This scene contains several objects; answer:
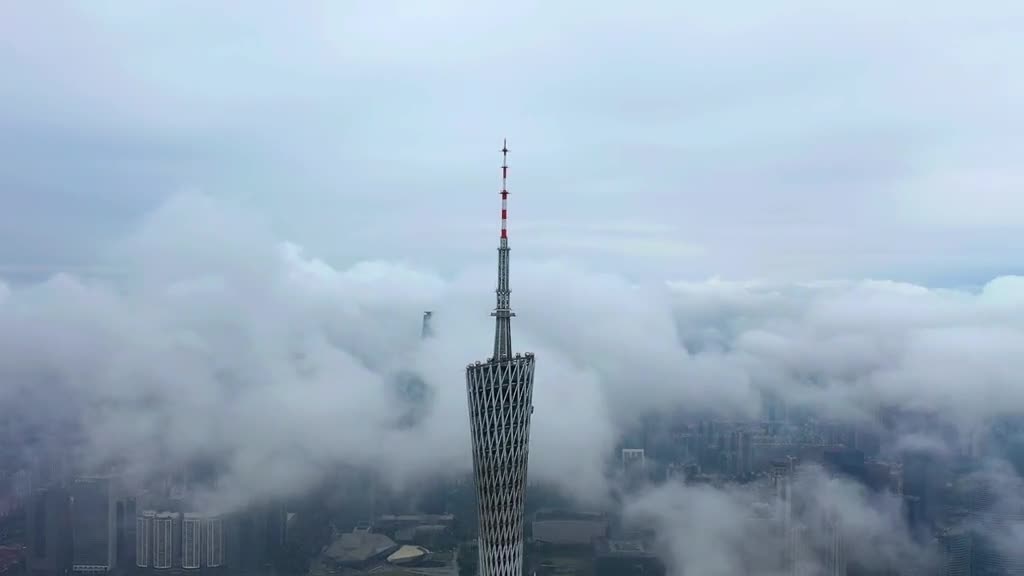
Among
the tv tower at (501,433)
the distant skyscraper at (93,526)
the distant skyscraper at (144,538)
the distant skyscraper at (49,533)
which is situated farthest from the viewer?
the distant skyscraper at (144,538)

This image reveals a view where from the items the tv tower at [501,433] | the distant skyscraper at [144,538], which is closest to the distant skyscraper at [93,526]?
the distant skyscraper at [144,538]

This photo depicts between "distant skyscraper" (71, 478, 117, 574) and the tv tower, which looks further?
"distant skyscraper" (71, 478, 117, 574)

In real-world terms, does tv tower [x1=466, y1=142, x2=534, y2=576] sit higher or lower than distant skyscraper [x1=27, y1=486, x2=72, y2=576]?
higher

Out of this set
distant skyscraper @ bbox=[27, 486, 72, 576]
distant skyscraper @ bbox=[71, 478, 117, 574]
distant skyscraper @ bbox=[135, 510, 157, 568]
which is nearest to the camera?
distant skyscraper @ bbox=[27, 486, 72, 576]

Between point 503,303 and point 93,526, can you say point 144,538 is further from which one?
point 503,303

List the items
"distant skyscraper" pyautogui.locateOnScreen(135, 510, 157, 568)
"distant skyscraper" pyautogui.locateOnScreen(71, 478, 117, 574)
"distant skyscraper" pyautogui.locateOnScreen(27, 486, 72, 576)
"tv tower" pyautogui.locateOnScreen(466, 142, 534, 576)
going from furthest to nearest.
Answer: "distant skyscraper" pyautogui.locateOnScreen(135, 510, 157, 568) < "distant skyscraper" pyautogui.locateOnScreen(71, 478, 117, 574) < "distant skyscraper" pyautogui.locateOnScreen(27, 486, 72, 576) < "tv tower" pyautogui.locateOnScreen(466, 142, 534, 576)

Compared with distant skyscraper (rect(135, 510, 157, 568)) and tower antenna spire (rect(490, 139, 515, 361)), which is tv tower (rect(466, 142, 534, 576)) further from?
distant skyscraper (rect(135, 510, 157, 568))

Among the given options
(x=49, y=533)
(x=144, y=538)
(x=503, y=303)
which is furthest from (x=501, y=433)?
(x=49, y=533)

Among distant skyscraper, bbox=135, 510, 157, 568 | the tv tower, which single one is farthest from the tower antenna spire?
distant skyscraper, bbox=135, 510, 157, 568

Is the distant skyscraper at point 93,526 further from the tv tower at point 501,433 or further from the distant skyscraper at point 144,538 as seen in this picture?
the tv tower at point 501,433
